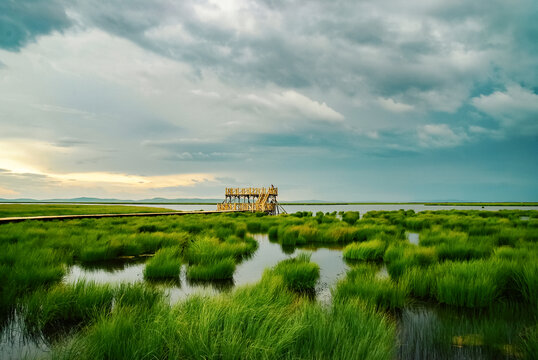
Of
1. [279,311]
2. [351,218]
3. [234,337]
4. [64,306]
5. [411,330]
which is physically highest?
[234,337]

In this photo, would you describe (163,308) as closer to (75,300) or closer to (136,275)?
(75,300)

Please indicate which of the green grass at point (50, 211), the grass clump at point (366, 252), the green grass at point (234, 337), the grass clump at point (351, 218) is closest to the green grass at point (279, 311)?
the green grass at point (234, 337)

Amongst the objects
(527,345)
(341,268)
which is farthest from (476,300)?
(341,268)

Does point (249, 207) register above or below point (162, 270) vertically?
above

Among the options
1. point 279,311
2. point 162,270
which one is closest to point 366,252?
point 162,270

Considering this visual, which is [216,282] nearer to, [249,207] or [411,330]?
[411,330]

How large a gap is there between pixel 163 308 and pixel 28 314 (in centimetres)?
210

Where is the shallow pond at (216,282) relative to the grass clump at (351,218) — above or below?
below

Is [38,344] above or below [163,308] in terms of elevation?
below

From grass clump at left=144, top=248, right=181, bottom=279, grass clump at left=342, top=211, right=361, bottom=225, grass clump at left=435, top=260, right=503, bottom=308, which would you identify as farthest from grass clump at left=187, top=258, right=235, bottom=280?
grass clump at left=342, top=211, right=361, bottom=225

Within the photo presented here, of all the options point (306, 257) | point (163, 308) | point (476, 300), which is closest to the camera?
point (163, 308)

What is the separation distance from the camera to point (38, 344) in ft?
11.3

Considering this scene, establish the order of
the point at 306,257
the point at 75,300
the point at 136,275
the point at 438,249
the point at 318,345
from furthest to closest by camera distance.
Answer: the point at 438,249 → the point at 306,257 → the point at 136,275 → the point at 75,300 → the point at 318,345

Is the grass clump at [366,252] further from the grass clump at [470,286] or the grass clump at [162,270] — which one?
the grass clump at [162,270]
